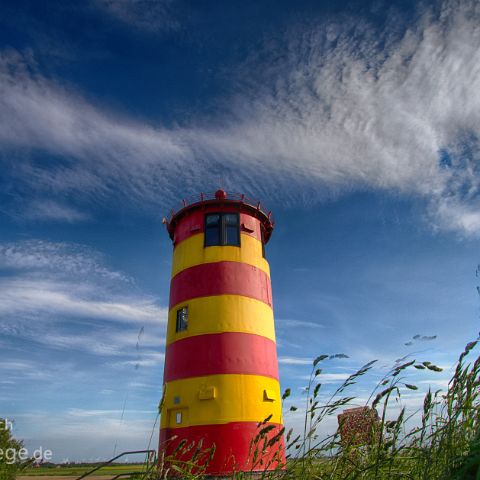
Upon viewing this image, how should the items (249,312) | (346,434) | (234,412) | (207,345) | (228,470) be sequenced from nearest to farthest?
(346,434), (228,470), (234,412), (207,345), (249,312)

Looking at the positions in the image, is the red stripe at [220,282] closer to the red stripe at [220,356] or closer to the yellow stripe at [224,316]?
the yellow stripe at [224,316]

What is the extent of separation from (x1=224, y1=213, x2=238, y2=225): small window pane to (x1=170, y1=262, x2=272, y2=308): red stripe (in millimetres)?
1736

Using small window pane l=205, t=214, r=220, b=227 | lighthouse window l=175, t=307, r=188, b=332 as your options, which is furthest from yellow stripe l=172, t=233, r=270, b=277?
lighthouse window l=175, t=307, r=188, b=332

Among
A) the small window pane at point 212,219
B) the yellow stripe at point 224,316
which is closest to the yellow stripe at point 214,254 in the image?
the small window pane at point 212,219

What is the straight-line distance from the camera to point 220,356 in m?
11.3

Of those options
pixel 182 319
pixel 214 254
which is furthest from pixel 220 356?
pixel 214 254

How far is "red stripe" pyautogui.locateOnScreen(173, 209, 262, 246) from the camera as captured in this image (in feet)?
45.6

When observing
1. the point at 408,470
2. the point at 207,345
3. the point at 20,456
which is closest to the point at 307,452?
the point at 408,470

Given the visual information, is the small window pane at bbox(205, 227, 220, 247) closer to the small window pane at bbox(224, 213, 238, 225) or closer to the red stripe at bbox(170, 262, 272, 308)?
the small window pane at bbox(224, 213, 238, 225)

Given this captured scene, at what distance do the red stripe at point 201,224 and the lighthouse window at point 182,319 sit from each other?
2.89m

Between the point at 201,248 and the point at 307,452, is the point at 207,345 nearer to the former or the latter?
the point at 201,248

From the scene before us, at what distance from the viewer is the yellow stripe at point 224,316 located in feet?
38.9

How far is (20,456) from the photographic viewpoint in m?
8.21

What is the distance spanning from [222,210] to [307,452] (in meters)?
11.8
